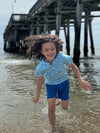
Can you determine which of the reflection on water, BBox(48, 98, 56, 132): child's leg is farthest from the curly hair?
the reflection on water

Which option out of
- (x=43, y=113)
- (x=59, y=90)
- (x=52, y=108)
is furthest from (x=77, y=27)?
(x=52, y=108)

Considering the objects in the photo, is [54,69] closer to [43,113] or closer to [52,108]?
[52,108]

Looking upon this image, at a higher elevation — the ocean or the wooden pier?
the wooden pier

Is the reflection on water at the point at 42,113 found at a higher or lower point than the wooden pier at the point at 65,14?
lower

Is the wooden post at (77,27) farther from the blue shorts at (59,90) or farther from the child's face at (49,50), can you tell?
the child's face at (49,50)

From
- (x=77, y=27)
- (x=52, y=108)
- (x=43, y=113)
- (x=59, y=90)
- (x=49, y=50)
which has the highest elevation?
(x=77, y=27)

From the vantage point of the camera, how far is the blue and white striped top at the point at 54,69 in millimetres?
3234

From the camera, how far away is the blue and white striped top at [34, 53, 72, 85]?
127 inches

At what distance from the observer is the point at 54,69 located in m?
3.27

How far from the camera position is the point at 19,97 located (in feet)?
17.9

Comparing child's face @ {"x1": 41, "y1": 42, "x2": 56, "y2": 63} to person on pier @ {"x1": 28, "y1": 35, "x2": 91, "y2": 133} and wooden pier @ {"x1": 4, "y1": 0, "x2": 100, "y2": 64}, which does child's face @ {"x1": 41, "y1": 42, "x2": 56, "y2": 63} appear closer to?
person on pier @ {"x1": 28, "y1": 35, "x2": 91, "y2": 133}

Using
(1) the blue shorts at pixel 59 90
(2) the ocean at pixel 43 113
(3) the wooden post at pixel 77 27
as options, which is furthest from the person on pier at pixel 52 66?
(3) the wooden post at pixel 77 27

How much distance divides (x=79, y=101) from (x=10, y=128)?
6.21ft

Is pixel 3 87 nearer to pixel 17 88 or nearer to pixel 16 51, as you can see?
pixel 17 88
